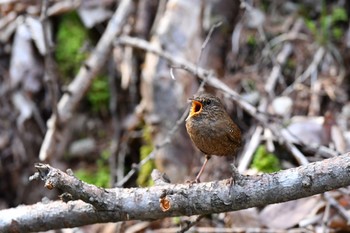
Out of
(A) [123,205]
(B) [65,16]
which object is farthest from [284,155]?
(B) [65,16]

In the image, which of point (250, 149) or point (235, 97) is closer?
point (235, 97)

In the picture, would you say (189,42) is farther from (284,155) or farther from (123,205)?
(123,205)

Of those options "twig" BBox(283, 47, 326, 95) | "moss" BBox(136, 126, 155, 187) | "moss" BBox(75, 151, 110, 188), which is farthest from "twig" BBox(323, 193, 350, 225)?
"moss" BBox(75, 151, 110, 188)

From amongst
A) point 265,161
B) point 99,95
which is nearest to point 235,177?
point 265,161

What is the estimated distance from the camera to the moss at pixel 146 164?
5.43 metres

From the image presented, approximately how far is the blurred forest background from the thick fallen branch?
1.57 m

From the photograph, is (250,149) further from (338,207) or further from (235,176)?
(235,176)

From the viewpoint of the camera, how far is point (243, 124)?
553cm

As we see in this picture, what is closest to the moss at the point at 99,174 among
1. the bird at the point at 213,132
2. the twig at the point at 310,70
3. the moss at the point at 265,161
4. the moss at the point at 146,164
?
the moss at the point at 146,164

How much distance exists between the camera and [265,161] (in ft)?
16.0

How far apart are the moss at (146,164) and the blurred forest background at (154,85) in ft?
0.06

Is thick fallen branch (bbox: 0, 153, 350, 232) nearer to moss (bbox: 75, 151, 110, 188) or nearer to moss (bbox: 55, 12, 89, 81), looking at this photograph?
moss (bbox: 75, 151, 110, 188)

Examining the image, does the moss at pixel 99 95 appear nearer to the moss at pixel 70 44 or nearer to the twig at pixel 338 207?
the moss at pixel 70 44

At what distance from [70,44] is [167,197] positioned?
141 inches
